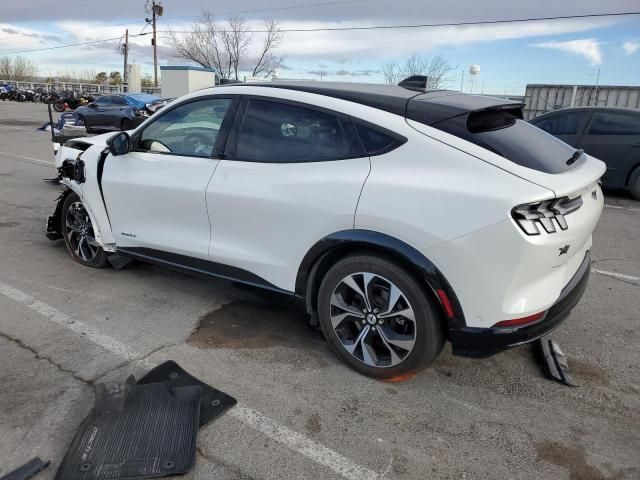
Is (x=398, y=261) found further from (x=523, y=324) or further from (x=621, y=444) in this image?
(x=621, y=444)

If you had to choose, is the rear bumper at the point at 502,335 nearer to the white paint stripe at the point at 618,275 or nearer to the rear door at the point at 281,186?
the rear door at the point at 281,186

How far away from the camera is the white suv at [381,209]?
255 cm

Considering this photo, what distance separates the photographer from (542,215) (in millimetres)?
2504

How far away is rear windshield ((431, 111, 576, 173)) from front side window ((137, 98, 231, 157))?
5.38 feet

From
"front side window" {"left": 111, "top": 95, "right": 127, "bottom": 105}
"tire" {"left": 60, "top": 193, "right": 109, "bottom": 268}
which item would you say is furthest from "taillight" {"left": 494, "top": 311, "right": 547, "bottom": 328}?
"front side window" {"left": 111, "top": 95, "right": 127, "bottom": 105}

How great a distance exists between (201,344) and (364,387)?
47.4 inches

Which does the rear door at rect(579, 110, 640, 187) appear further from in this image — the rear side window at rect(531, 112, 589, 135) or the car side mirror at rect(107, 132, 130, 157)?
the car side mirror at rect(107, 132, 130, 157)

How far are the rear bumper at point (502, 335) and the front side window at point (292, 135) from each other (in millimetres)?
1194

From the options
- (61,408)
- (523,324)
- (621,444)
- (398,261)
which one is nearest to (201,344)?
(61,408)

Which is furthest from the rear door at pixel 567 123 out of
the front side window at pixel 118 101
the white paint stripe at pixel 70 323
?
the front side window at pixel 118 101

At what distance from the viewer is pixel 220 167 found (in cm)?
346

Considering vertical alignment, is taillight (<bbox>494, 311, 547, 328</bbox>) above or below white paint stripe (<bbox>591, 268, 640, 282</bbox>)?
above

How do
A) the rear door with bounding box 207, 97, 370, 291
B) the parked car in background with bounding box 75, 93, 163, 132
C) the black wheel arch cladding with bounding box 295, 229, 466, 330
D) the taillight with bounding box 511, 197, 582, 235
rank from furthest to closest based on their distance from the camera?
the parked car in background with bounding box 75, 93, 163, 132, the rear door with bounding box 207, 97, 370, 291, the black wheel arch cladding with bounding box 295, 229, 466, 330, the taillight with bounding box 511, 197, 582, 235

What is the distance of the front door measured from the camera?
359 cm
